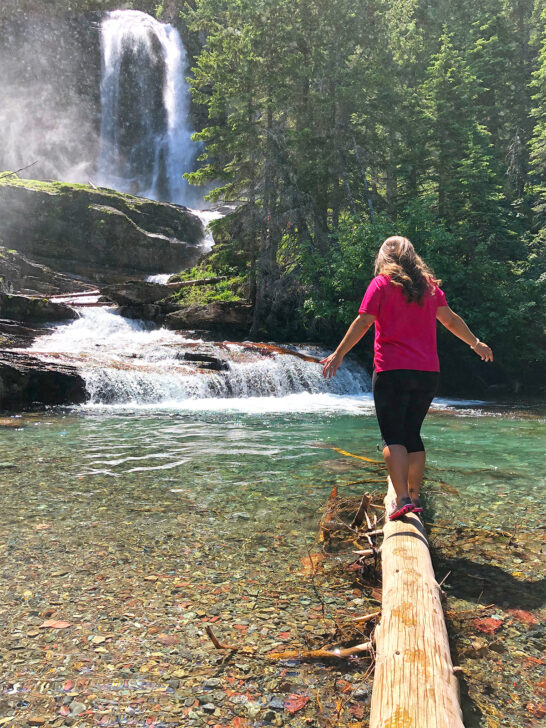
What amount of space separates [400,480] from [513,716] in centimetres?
166

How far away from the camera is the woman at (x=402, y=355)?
3838 millimetres

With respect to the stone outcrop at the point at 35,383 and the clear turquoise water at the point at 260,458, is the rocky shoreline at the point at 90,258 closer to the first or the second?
the stone outcrop at the point at 35,383

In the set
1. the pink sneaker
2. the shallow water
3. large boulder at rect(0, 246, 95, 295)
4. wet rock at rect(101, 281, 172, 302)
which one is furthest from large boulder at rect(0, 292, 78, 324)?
the pink sneaker

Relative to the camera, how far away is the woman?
12.6ft

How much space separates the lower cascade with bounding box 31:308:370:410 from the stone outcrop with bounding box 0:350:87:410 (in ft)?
1.19

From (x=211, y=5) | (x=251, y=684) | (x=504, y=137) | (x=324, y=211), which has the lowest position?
(x=251, y=684)

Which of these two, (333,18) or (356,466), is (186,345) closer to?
(356,466)

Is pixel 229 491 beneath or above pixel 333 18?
beneath

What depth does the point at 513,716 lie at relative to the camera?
2234mm

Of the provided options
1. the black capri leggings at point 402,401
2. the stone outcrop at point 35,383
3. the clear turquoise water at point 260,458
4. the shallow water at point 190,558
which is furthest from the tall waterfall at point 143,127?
the black capri leggings at point 402,401

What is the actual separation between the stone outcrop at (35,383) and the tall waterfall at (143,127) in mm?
33552

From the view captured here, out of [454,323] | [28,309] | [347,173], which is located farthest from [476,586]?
[347,173]

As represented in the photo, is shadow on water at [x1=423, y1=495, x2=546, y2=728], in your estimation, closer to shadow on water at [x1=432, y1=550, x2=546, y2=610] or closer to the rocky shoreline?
shadow on water at [x1=432, y1=550, x2=546, y2=610]

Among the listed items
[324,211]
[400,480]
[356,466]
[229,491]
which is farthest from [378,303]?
[324,211]
